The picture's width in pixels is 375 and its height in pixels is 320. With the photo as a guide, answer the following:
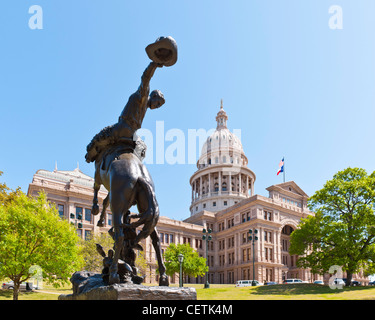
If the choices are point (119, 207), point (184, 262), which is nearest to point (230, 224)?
point (184, 262)

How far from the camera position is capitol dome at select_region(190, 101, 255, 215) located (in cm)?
10278

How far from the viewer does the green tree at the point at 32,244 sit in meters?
27.8

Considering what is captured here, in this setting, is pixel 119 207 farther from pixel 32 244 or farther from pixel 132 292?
pixel 32 244

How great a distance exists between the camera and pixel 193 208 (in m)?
111

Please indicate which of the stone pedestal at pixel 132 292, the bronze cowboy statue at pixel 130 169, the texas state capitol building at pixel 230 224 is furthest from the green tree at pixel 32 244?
the texas state capitol building at pixel 230 224

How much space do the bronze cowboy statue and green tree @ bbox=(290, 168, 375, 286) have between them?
1486 inches

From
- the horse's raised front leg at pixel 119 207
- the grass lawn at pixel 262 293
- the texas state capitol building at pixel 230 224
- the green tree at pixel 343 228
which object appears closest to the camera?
the horse's raised front leg at pixel 119 207

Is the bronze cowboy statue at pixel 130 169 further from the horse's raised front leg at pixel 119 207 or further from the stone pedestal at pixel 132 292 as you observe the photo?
the stone pedestal at pixel 132 292

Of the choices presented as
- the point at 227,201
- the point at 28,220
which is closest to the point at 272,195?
the point at 227,201

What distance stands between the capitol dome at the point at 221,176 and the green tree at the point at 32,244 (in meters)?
73.8

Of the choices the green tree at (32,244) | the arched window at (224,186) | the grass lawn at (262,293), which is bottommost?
the grass lawn at (262,293)

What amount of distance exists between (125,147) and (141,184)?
996 millimetres
